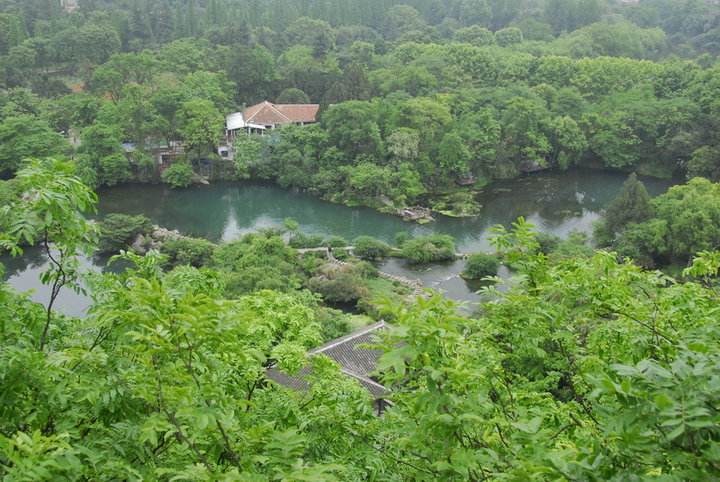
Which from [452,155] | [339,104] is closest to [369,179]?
[452,155]

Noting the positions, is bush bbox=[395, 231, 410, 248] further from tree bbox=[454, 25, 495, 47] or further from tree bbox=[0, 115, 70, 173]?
tree bbox=[454, 25, 495, 47]

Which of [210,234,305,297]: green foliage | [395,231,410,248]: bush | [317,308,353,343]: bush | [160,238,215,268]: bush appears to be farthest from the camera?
[395,231,410,248]: bush

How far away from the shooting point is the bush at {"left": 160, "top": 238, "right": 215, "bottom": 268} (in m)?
16.9

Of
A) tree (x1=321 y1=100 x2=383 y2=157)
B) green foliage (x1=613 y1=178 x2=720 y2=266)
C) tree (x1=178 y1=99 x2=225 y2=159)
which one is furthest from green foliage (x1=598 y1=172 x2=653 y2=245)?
tree (x1=178 y1=99 x2=225 y2=159)

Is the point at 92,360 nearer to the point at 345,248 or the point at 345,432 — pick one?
the point at 345,432

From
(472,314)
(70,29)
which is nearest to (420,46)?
(70,29)

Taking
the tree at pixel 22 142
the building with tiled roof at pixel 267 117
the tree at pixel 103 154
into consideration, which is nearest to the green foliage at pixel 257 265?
the tree at pixel 103 154

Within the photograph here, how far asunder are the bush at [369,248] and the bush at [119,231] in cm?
692

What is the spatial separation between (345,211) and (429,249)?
5.53 meters

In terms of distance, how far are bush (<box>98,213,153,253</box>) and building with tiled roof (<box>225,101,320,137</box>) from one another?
9179mm

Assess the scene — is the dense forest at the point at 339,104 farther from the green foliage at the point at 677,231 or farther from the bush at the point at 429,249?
the green foliage at the point at 677,231

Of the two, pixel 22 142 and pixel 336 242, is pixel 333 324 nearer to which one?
pixel 336 242

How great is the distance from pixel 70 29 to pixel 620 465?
3651 centimetres

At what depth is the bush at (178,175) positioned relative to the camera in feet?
79.2
